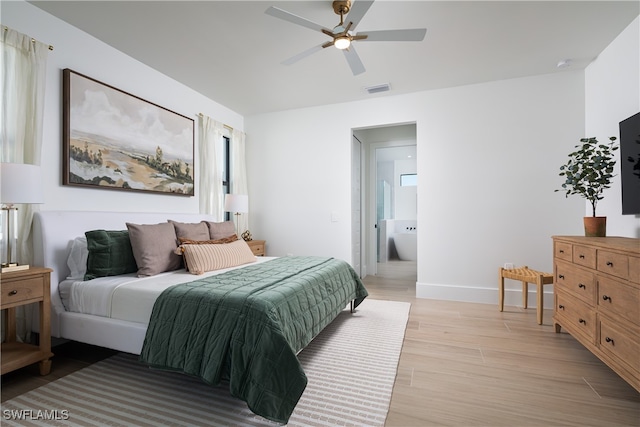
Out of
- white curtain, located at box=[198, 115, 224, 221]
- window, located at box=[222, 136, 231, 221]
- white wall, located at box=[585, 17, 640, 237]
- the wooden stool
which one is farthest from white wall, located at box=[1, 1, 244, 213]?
white wall, located at box=[585, 17, 640, 237]

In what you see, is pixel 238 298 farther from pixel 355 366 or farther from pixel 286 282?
pixel 355 366

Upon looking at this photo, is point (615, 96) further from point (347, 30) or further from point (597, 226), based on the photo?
point (347, 30)

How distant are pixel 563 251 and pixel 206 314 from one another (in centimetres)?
284

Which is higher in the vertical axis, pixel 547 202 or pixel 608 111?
pixel 608 111

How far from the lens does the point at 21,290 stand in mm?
1948

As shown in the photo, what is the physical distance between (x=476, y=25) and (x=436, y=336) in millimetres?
2690

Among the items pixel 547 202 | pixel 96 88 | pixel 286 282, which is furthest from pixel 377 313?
pixel 96 88

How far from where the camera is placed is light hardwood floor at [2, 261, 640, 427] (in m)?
1.62

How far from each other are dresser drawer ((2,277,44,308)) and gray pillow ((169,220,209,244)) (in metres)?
1.04

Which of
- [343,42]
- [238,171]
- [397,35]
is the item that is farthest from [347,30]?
[238,171]

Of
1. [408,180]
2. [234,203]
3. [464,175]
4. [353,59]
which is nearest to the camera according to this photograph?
[353,59]

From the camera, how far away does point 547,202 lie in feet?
11.8

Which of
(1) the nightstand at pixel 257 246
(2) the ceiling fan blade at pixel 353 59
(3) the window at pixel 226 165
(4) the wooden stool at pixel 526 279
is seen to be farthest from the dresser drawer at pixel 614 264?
(3) the window at pixel 226 165

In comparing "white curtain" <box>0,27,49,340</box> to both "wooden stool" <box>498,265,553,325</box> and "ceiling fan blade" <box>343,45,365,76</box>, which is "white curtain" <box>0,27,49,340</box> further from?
"wooden stool" <box>498,265,553,325</box>
